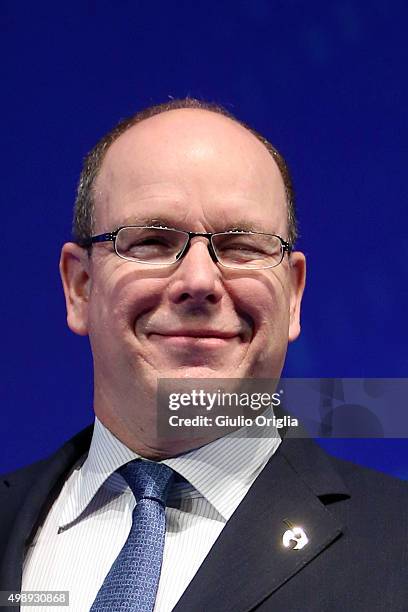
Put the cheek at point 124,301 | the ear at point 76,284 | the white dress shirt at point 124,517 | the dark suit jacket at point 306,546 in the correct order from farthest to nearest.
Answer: the ear at point 76,284, the cheek at point 124,301, the white dress shirt at point 124,517, the dark suit jacket at point 306,546

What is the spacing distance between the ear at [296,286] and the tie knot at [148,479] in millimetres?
426

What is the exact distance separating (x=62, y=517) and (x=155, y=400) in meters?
0.31

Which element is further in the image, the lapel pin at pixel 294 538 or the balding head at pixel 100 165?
the balding head at pixel 100 165

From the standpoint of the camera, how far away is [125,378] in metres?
1.79

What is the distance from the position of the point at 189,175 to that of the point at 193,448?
0.53 m

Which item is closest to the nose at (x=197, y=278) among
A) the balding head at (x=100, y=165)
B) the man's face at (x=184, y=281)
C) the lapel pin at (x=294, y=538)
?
the man's face at (x=184, y=281)

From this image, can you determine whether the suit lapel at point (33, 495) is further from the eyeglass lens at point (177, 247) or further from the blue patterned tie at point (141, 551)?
the eyeglass lens at point (177, 247)

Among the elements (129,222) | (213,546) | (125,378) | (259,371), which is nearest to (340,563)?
(213,546)

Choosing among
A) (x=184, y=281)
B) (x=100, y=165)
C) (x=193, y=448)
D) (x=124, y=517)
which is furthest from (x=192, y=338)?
(x=100, y=165)

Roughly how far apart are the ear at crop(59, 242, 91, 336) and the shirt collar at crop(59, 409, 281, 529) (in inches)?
9.1

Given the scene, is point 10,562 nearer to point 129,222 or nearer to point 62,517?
point 62,517

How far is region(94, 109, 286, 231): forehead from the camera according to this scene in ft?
5.82

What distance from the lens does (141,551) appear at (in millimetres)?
1611

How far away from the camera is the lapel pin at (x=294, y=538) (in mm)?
1591
